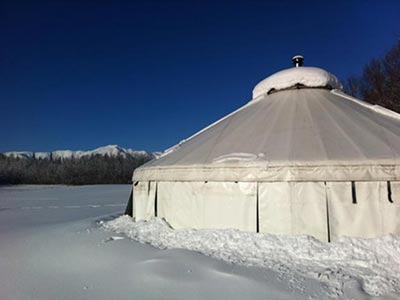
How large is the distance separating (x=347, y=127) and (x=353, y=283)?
2363 millimetres

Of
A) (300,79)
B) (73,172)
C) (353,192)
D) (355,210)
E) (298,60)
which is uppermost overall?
(298,60)

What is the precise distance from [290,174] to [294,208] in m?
0.41

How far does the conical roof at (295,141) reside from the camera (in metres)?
3.72

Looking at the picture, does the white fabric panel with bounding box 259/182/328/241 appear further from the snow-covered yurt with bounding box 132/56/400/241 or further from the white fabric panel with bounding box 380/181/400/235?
the white fabric panel with bounding box 380/181/400/235

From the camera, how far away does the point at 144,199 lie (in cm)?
524

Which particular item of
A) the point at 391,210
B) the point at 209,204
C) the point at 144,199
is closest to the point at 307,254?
the point at 391,210

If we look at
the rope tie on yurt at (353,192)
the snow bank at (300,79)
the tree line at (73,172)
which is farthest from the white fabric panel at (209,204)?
the tree line at (73,172)

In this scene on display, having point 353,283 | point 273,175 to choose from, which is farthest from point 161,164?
point 353,283

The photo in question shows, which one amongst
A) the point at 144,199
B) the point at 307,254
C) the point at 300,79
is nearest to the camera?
the point at 307,254

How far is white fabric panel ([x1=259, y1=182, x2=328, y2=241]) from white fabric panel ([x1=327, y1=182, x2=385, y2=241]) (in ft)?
0.33

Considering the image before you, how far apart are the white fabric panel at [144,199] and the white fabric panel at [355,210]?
2.59 m

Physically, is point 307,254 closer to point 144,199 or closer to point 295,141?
point 295,141

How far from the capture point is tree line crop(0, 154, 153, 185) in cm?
4031

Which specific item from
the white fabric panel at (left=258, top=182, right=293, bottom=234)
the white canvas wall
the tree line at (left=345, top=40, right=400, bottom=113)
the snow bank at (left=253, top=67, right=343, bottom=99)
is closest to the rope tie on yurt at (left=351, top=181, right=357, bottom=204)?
the white canvas wall
